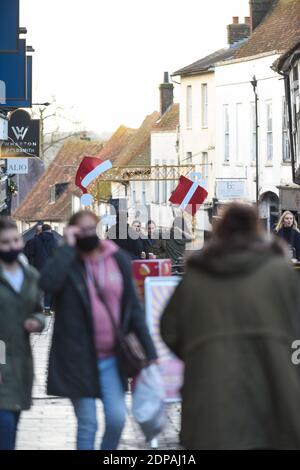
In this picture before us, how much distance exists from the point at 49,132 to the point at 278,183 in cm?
4201

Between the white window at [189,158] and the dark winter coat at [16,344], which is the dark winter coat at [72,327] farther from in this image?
the white window at [189,158]

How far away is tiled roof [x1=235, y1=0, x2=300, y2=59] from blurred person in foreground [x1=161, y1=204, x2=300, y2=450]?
3905 cm

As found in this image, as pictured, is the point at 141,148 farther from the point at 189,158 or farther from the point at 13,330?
the point at 13,330

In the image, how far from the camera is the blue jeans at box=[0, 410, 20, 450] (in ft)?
29.7

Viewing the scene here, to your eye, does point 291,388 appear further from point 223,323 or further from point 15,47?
point 15,47

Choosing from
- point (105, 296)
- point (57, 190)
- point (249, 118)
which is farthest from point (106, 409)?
point (57, 190)

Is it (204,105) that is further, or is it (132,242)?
(204,105)

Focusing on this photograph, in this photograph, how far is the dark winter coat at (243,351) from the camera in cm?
730

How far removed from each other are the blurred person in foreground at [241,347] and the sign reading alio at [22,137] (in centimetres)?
3395

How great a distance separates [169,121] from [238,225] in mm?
57948

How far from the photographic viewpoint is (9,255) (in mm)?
9055

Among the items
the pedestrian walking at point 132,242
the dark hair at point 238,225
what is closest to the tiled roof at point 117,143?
the pedestrian walking at point 132,242

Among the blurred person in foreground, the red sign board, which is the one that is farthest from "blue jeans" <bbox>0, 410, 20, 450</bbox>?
the red sign board

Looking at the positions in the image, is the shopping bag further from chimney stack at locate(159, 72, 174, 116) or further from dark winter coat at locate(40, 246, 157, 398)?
chimney stack at locate(159, 72, 174, 116)
